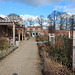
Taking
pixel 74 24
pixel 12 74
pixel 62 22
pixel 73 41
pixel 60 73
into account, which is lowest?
pixel 12 74

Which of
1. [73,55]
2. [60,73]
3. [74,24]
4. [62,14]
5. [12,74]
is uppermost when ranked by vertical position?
[62,14]

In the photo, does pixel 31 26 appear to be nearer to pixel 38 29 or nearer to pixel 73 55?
pixel 38 29

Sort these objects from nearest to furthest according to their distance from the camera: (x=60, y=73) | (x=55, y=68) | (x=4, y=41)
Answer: (x=60, y=73), (x=55, y=68), (x=4, y=41)

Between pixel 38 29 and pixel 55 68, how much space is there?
51.4 metres

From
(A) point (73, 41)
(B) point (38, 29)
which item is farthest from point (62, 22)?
(A) point (73, 41)

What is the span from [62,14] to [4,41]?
3200 centimetres

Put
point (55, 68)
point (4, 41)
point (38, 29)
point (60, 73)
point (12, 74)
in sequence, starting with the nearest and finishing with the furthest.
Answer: point (60, 73)
point (55, 68)
point (12, 74)
point (4, 41)
point (38, 29)

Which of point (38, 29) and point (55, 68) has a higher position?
point (38, 29)

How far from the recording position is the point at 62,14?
1425 inches

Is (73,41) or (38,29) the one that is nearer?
(73,41)

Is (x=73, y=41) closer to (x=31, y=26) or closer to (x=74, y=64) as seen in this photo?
(x=74, y=64)

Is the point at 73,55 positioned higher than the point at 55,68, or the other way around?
the point at 73,55

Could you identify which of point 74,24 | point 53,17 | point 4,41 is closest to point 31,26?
point 53,17

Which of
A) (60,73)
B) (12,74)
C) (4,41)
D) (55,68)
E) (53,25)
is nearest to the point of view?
(60,73)
